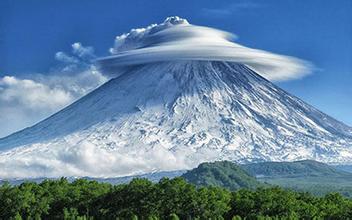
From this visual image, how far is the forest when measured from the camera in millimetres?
56188

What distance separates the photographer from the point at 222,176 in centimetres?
17600

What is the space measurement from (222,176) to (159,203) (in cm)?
11865

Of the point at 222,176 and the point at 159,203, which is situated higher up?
the point at 222,176

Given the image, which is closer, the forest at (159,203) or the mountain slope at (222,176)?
the forest at (159,203)

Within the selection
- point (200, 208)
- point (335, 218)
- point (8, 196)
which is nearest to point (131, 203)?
point (200, 208)

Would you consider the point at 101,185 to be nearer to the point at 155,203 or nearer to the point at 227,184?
the point at 155,203

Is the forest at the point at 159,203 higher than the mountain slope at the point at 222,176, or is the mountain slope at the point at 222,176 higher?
the mountain slope at the point at 222,176

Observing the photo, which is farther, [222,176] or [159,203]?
[222,176]

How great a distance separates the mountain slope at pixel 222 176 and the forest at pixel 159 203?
105 m

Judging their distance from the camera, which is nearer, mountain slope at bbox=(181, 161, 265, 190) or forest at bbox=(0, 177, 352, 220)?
forest at bbox=(0, 177, 352, 220)

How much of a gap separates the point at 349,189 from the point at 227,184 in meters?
30.5

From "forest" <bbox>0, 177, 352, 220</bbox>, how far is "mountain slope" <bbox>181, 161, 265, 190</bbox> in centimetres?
10475

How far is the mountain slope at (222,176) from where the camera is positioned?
170125mm

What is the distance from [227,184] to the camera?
172750 millimetres
